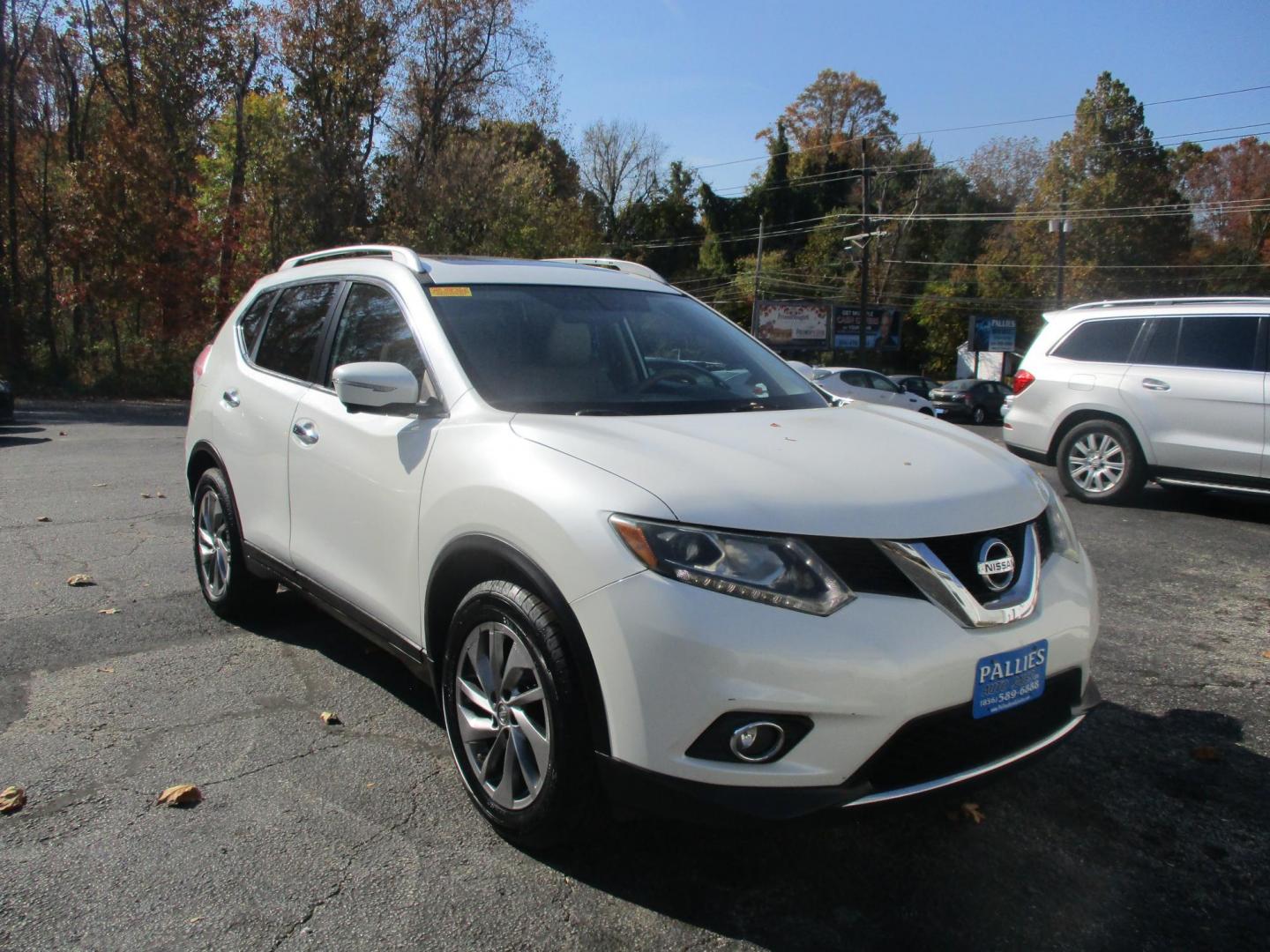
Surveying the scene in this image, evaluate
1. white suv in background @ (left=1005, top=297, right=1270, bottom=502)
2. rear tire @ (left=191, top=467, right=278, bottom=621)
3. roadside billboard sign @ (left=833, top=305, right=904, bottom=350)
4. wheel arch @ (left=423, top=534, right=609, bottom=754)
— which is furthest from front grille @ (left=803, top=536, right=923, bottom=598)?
roadside billboard sign @ (left=833, top=305, right=904, bottom=350)

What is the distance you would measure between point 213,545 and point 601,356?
8.34 feet

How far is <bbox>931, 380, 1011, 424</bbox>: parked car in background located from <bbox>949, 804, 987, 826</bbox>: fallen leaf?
29581 millimetres

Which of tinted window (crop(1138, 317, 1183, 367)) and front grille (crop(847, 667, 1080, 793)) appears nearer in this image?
front grille (crop(847, 667, 1080, 793))

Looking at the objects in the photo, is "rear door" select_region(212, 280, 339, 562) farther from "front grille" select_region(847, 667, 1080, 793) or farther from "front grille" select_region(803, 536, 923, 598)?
"front grille" select_region(847, 667, 1080, 793)

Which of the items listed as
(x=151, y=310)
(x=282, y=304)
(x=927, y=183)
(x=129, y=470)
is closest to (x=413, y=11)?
(x=151, y=310)

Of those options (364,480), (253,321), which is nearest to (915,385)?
(253,321)

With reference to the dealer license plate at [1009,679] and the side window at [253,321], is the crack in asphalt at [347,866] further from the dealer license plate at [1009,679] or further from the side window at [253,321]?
the side window at [253,321]

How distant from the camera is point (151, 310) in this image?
2831 cm

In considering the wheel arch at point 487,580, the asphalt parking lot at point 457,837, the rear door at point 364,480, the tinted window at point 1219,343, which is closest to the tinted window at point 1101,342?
the tinted window at point 1219,343

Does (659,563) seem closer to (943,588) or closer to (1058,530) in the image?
(943,588)

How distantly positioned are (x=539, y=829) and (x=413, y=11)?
35.9 meters

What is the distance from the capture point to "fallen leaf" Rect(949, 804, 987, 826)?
3.11 m

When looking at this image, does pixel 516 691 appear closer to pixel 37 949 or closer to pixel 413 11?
pixel 37 949

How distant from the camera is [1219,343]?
8.48m
